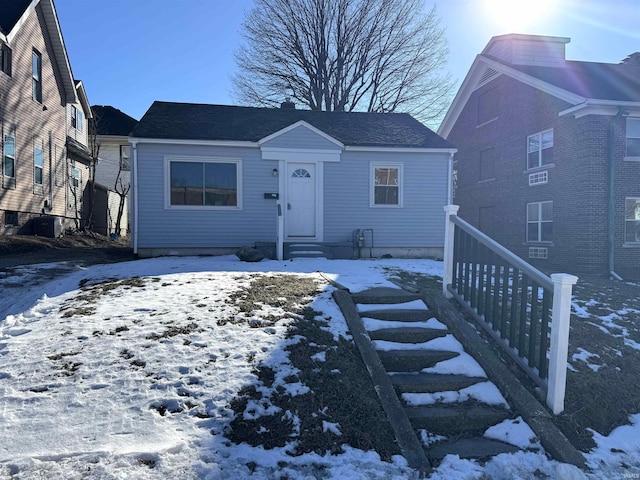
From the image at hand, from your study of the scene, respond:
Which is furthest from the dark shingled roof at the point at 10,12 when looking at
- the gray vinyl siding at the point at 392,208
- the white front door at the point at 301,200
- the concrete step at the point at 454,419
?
the concrete step at the point at 454,419

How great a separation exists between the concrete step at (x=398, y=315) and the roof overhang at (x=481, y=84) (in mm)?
11648

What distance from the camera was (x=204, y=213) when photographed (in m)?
11.2

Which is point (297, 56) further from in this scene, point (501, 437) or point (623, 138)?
point (501, 437)

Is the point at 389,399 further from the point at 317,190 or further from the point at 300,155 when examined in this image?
the point at 300,155

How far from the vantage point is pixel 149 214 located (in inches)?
430

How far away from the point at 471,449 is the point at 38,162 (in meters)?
16.9

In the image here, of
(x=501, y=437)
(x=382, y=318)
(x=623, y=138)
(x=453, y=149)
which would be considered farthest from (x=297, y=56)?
(x=501, y=437)

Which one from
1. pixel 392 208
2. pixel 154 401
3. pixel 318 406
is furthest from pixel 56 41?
pixel 318 406

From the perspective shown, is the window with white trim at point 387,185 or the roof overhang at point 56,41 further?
the roof overhang at point 56,41

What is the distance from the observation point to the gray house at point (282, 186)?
36.0ft

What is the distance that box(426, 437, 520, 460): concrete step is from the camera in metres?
3.10

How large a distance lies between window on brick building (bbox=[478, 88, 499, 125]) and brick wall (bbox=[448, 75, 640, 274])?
22 centimetres

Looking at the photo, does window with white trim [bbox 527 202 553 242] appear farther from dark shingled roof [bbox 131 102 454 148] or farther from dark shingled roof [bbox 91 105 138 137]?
dark shingled roof [bbox 91 105 138 137]

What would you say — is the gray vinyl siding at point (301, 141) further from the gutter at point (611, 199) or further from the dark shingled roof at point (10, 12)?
the dark shingled roof at point (10, 12)
